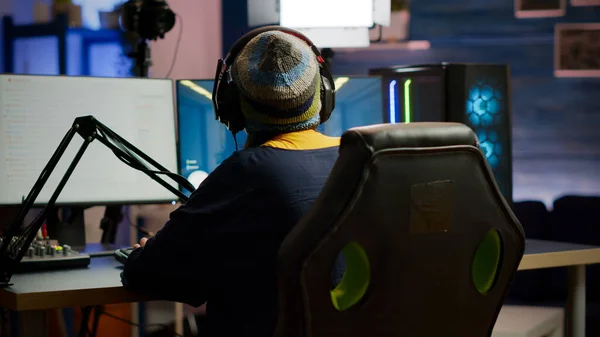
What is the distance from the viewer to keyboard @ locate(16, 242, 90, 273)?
1.84m

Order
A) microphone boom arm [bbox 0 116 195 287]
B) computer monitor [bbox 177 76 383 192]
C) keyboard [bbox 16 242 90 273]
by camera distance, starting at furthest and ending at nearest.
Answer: computer monitor [bbox 177 76 383 192]
keyboard [bbox 16 242 90 273]
microphone boom arm [bbox 0 116 195 287]

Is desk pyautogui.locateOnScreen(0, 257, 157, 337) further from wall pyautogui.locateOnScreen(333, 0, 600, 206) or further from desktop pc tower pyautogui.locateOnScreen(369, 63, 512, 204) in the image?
wall pyautogui.locateOnScreen(333, 0, 600, 206)

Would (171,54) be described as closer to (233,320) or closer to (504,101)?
(504,101)

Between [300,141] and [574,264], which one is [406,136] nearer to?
[300,141]

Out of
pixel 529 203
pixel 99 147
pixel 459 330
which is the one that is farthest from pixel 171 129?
pixel 529 203

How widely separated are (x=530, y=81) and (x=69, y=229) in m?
2.09

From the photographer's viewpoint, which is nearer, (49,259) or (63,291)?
(63,291)

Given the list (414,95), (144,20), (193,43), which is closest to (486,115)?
(414,95)

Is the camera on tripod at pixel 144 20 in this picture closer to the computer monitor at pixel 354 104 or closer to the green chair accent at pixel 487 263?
the computer monitor at pixel 354 104

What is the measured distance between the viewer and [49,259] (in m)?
1.85

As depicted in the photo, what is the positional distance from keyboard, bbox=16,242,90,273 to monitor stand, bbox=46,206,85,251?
0.87 feet

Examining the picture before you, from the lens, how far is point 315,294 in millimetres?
1076

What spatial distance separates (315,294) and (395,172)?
0.19 m

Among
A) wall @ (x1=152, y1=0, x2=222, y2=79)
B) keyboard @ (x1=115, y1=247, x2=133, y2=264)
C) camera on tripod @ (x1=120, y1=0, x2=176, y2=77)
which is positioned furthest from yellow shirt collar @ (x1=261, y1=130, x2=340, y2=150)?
wall @ (x1=152, y1=0, x2=222, y2=79)
